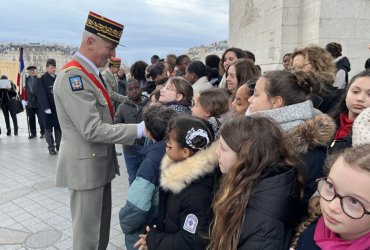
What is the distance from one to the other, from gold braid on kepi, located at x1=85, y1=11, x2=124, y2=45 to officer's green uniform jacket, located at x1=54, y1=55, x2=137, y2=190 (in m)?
0.25

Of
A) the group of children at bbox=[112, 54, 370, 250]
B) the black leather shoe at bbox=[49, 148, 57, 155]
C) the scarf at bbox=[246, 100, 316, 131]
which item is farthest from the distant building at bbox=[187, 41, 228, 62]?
the scarf at bbox=[246, 100, 316, 131]

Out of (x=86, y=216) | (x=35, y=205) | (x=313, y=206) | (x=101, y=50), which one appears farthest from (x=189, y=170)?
(x=35, y=205)

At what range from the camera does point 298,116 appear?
172 cm

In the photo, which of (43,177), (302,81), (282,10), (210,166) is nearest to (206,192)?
(210,166)

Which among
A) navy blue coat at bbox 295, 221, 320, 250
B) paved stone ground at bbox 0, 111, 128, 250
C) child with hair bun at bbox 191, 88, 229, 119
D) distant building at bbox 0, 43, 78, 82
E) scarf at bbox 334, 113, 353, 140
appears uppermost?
distant building at bbox 0, 43, 78, 82

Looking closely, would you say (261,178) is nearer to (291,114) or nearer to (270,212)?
(270,212)

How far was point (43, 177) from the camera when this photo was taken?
17.7 feet

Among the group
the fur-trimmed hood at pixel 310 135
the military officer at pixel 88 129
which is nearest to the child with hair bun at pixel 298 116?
the fur-trimmed hood at pixel 310 135

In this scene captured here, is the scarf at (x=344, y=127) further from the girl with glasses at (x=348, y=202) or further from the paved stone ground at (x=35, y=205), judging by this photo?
the paved stone ground at (x=35, y=205)

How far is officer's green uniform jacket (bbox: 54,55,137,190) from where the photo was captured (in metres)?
2.21

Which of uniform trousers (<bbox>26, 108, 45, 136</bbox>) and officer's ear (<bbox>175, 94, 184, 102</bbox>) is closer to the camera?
officer's ear (<bbox>175, 94, 184, 102</bbox>)

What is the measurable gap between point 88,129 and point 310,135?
1475 millimetres

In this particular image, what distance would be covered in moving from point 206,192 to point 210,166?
14 cm

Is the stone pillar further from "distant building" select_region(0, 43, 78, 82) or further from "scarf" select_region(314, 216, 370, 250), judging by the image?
"distant building" select_region(0, 43, 78, 82)
